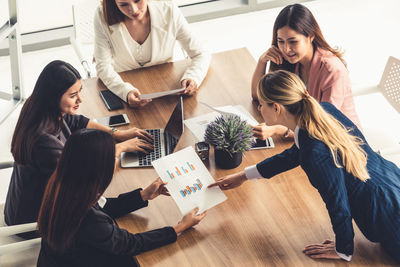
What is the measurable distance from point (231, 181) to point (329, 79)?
0.78 m

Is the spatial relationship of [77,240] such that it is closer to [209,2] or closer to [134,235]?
[134,235]

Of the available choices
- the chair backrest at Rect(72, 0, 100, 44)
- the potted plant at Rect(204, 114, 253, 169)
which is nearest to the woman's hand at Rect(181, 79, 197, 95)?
the potted plant at Rect(204, 114, 253, 169)

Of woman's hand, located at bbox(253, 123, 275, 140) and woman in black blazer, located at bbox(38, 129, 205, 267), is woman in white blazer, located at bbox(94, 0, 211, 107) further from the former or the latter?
woman in black blazer, located at bbox(38, 129, 205, 267)

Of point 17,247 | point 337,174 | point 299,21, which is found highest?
Result: point 299,21

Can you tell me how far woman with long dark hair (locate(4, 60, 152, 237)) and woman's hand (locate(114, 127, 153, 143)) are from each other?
0.46 feet

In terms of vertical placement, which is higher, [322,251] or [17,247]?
[322,251]

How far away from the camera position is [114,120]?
92.6 inches

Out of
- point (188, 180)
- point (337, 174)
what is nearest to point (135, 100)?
point (188, 180)

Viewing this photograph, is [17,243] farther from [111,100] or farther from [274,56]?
[274,56]

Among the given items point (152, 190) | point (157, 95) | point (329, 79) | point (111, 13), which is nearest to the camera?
point (152, 190)

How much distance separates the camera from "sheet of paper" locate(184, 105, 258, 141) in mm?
2225

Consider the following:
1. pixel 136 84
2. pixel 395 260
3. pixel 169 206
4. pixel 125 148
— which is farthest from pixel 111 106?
pixel 395 260

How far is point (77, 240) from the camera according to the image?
167 cm

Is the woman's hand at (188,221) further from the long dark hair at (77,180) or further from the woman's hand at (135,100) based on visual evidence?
the woman's hand at (135,100)
